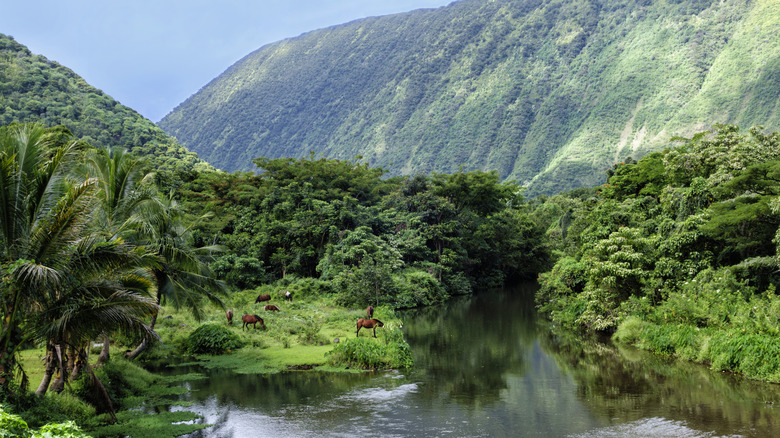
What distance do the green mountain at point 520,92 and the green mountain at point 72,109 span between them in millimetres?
60223

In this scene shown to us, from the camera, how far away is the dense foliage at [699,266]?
1596 cm

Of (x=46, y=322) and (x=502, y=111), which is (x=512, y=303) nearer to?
(x=46, y=322)

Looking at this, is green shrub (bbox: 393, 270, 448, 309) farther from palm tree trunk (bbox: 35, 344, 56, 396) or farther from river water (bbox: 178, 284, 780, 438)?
palm tree trunk (bbox: 35, 344, 56, 396)

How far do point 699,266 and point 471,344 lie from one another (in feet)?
28.7

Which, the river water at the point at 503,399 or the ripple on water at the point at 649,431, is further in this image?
the river water at the point at 503,399

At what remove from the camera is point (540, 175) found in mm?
99625

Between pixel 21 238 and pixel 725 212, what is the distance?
1913 cm

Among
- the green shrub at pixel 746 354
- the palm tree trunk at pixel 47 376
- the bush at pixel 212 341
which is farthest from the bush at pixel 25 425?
the green shrub at pixel 746 354

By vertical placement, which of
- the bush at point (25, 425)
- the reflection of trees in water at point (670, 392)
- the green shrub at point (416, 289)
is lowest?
the reflection of trees in water at point (670, 392)

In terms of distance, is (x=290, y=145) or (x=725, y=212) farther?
(x=290, y=145)

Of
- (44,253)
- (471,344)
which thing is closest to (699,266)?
(471,344)

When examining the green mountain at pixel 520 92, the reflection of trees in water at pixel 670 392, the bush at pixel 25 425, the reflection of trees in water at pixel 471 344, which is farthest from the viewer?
the green mountain at pixel 520 92

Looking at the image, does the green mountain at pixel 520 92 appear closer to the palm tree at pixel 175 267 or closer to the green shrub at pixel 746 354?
the green shrub at pixel 746 354

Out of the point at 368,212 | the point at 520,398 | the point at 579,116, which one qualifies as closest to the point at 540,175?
the point at 579,116
